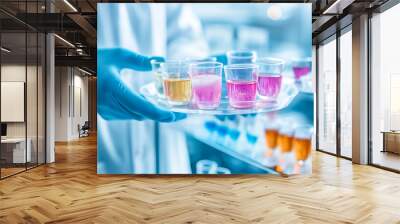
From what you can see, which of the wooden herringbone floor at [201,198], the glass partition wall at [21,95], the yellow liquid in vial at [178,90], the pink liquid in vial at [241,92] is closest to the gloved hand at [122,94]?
the yellow liquid in vial at [178,90]

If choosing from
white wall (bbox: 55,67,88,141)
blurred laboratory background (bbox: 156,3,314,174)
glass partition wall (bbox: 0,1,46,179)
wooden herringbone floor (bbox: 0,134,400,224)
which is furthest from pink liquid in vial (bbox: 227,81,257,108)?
white wall (bbox: 55,67,88,141)

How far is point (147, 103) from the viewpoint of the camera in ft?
21.2

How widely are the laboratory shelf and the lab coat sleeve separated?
3.97ft

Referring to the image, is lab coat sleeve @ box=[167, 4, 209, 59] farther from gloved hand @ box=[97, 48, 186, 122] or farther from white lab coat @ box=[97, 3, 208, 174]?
gloved hand @ box=[97, 48, 186, 122]

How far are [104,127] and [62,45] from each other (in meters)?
7.01

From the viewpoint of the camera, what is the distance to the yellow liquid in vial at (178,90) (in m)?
6.40

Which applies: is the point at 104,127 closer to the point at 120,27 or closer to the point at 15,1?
the point at 120,27

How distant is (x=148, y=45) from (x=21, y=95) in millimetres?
2683

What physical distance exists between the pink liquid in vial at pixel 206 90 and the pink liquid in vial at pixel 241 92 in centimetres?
20

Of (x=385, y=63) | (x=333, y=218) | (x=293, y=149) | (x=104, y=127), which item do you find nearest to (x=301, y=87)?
(x=293, y=149)

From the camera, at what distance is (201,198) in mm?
4949

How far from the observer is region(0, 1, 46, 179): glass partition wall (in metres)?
6.55

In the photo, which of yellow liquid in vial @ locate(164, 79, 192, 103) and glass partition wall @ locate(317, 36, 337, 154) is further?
glass partition wall @ locate(317, 36, 337, 154)

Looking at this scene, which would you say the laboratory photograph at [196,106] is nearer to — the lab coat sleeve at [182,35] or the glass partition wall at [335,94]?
the lab coat sleeve at [182,35]
